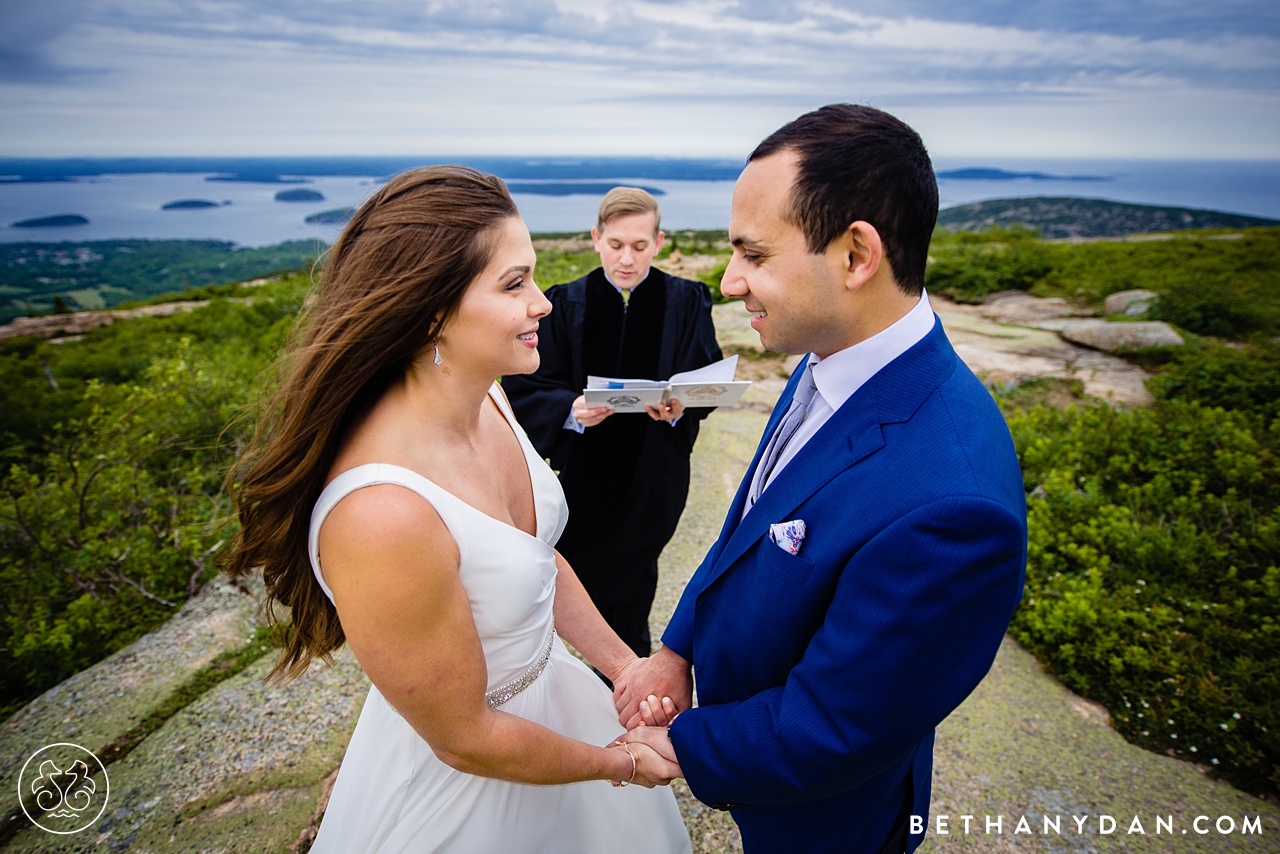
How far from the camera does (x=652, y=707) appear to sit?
192 centimetres

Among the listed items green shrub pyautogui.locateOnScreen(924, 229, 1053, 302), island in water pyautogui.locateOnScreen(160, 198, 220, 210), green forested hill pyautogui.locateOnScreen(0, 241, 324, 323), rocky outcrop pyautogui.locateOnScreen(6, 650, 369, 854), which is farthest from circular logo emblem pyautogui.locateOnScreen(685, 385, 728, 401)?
island in water pyautogui.locateOnScreen(160, 198, 220, 210)

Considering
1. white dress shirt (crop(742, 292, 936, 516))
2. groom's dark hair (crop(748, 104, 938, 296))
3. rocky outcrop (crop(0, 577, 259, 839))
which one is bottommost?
rocky outcrop (crop(0, 577, 259, 839))

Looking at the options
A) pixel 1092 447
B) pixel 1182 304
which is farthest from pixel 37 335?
pixel 1182 304

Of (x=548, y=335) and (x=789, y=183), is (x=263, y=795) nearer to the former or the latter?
(x=548, y=335)

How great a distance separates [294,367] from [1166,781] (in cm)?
418

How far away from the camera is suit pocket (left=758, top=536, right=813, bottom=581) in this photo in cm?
142

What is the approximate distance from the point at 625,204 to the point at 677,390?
4.59 ft

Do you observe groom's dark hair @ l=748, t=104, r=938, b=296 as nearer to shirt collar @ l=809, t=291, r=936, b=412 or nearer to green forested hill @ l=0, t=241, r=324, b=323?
shirt collar @ l=809, t=291, r=936, b=412

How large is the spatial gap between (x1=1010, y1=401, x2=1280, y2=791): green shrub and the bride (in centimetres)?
327

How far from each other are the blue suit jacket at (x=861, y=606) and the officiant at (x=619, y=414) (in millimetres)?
1831

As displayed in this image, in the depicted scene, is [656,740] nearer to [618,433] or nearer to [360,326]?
[360,326]

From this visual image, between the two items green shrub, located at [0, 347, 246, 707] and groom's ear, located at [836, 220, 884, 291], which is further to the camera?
green shrub, located at [0, 347, 246, 707]

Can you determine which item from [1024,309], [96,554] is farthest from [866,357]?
[1024,309]

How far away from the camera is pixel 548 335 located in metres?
3.71
